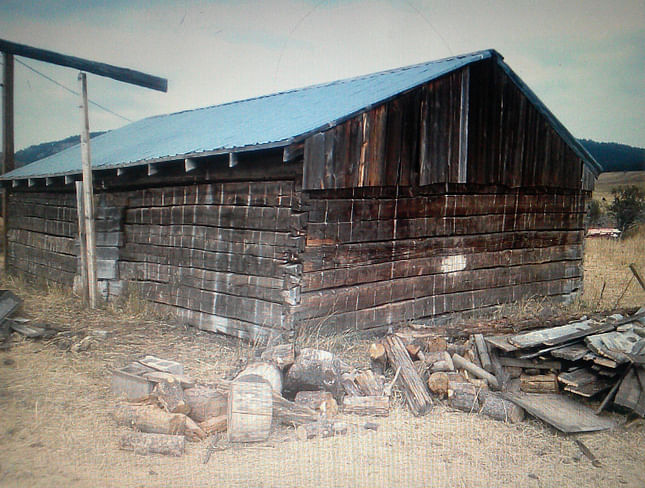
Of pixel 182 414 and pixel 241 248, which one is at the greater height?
pixel 241 248

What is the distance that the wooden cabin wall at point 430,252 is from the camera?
7465 mm

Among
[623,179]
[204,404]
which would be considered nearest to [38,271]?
[204,404]

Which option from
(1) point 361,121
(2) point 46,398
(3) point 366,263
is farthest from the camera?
(3) point 366,263

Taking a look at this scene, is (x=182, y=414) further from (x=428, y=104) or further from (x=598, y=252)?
(x=598, y=252)

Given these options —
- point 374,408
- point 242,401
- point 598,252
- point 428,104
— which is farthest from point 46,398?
point 598,252

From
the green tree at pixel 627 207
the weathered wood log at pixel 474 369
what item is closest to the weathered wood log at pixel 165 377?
the weathered wood log at pixel 474 369

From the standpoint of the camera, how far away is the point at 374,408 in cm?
552

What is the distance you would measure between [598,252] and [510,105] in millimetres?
10755

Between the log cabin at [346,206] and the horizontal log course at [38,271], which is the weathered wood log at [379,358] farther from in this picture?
the horizontal log course at [38,271]

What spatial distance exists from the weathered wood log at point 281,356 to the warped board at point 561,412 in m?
2.27

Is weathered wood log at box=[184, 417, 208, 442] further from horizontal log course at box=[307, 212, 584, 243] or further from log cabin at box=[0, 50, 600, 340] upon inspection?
horizontal log course at box=[307, 212, 584, 243]

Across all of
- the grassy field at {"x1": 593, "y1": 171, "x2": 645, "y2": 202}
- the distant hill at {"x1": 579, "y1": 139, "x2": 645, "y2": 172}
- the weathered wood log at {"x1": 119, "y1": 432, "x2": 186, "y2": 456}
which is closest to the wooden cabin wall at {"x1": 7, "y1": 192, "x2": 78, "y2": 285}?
the weathered wood log at {"x1": 119, "y1": 432, "x2": 186, "y2": 456}

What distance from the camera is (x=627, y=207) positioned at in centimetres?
1934

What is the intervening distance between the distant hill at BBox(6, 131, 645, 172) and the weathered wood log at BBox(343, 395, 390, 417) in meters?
4.59
